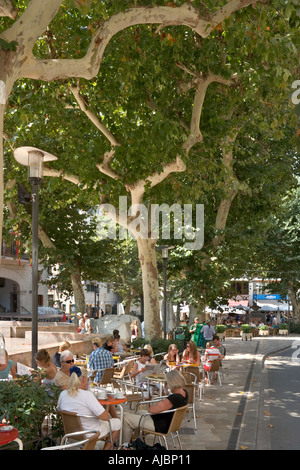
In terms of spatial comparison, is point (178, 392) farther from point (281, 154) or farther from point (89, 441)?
point (281, 154)

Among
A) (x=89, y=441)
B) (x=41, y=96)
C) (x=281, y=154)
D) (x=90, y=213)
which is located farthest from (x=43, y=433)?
(x=90, y=213)

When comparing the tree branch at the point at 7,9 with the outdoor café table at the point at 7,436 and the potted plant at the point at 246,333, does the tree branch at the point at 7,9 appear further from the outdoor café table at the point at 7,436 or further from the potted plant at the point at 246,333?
the potted plant at the point at 246,333

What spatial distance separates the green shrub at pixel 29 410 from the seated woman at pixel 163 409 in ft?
3.64

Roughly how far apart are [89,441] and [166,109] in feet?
34.2

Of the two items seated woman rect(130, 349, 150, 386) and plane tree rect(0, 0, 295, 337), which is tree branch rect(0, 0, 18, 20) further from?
seated woman rect(130, 349, 150, 386)

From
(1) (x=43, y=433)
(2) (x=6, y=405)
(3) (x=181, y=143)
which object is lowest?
(1) (x=43, y=433)

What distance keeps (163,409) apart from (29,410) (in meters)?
1.79

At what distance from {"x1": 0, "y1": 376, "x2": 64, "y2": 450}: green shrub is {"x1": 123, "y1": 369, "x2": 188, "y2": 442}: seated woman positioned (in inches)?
43.7

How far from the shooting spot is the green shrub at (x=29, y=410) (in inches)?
214

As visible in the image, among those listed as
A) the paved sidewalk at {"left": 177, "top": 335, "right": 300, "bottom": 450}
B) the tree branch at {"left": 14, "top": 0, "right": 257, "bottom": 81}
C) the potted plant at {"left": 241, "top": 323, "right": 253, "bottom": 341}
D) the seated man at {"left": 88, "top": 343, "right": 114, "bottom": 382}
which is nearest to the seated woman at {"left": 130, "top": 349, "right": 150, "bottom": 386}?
the seated man at {"left": 88, "top": 343, "right": 114, "bottom": 382}

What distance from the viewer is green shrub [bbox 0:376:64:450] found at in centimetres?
544
